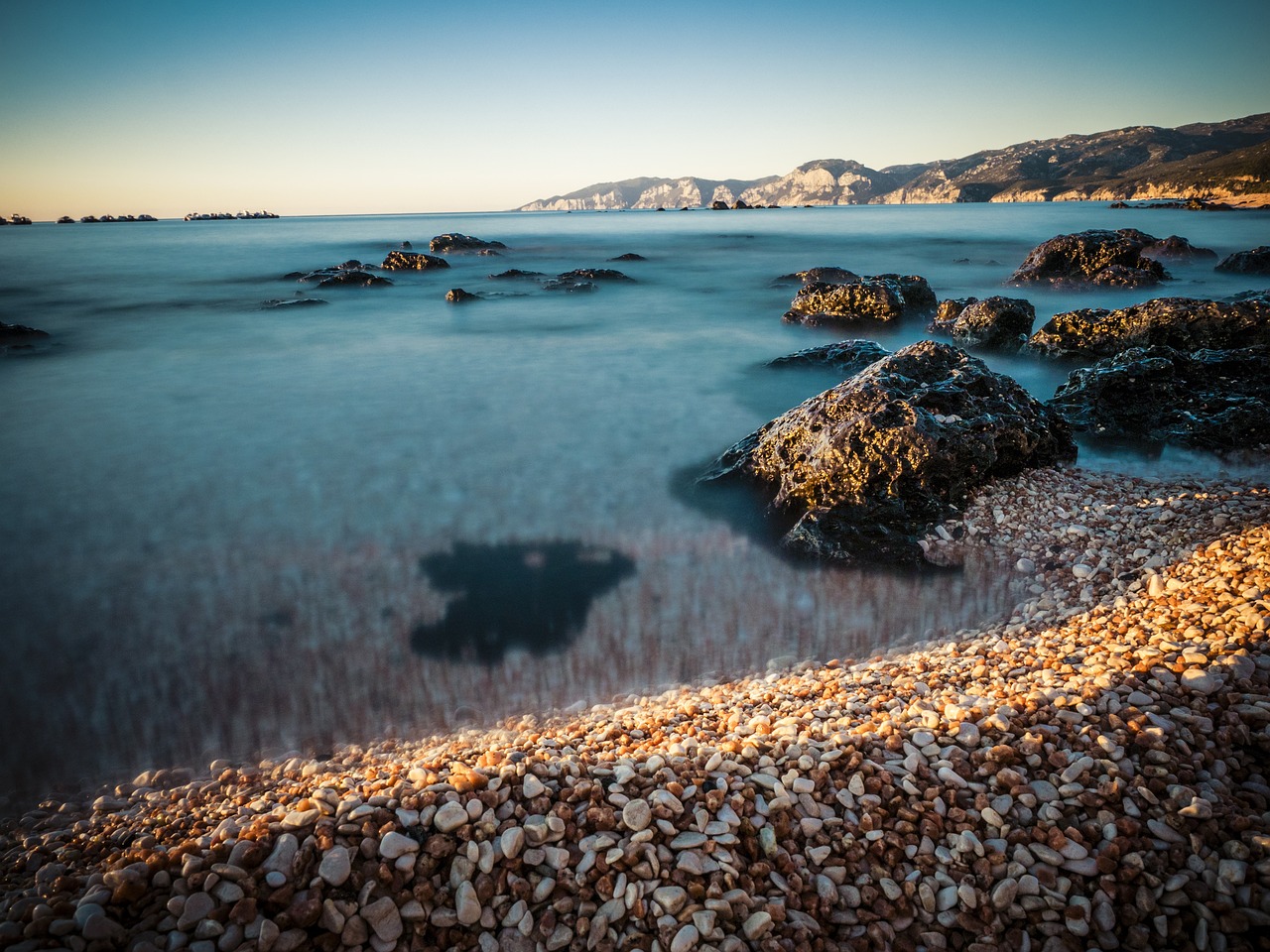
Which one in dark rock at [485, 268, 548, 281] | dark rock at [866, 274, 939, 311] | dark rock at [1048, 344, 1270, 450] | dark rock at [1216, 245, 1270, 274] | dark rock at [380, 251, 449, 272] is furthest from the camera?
dark rock at [380, 251, 449, 272]

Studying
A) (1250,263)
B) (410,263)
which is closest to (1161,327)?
(1250,263)

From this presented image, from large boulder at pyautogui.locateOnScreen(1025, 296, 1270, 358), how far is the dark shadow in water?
796 centimetres

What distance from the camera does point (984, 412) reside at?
4824 millimetres

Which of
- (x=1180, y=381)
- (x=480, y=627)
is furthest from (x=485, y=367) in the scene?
(x=1180, y=381)

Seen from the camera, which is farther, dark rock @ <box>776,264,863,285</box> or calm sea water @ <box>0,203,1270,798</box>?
dark rock @ <box>776,264,863,285</box>

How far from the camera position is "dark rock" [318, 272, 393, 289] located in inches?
765

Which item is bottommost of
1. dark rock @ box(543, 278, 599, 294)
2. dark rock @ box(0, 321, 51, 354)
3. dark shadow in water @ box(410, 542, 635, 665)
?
dark shadow in water @ box(410, 542, 635, 665)

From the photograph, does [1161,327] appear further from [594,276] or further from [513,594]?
[594,276]

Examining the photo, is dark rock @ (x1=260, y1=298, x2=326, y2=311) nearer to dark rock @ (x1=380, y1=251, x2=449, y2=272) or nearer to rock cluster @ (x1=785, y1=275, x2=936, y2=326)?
dark rock @ (x1=380, y1=251, x2=449, y2=272)

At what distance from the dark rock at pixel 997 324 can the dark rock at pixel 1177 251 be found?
17307 mm

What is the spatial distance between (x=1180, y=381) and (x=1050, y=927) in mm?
6687

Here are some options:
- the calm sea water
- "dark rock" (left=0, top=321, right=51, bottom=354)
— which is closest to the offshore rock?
the calm sea water

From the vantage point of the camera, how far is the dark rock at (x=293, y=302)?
655 inches

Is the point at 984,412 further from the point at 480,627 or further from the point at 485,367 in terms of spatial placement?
the point at 485,367
